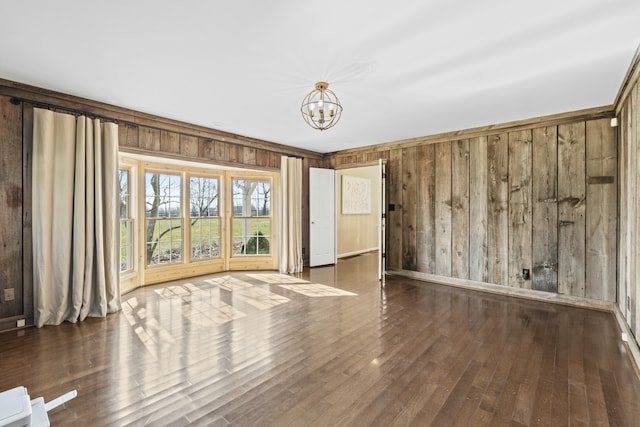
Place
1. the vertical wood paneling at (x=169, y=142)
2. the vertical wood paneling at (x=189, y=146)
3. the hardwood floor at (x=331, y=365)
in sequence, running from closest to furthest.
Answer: the hardwood floor at (x=331, y=365) < the vertical wood paneling at (x=169, y=142) < the vertical wood paneling at (x=189, y=146)

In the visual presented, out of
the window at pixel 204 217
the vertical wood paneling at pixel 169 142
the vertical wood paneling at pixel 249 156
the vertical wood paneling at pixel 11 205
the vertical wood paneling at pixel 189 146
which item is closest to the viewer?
the vertical wood paneling at pixel 11 205

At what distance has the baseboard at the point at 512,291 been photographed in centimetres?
387

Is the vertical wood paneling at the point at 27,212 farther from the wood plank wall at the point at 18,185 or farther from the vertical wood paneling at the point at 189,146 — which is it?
the vertical wood paneling at the point at 189,146

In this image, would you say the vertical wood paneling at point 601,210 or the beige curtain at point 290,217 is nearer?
the vertical wood paneling at point 601,210

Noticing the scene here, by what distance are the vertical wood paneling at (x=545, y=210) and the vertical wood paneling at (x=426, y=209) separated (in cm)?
145

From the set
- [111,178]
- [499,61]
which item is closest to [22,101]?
[111,178]

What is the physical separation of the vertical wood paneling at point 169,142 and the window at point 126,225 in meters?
0.88

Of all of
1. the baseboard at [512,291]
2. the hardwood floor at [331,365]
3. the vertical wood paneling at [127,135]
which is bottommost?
the hardwood floor at [331,365]

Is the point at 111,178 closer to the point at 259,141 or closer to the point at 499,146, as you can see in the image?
the point at 259,141

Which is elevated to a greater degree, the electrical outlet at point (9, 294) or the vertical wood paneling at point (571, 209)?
the vertical wood paneling at point (571, 209)

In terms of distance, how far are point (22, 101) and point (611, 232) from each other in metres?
6.97

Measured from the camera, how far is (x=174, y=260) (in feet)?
17.9

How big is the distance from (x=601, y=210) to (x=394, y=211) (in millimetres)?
2894

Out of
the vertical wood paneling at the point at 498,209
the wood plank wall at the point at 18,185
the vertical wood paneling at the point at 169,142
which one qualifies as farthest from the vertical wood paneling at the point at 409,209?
the wood plank wall at the point at 18,185
